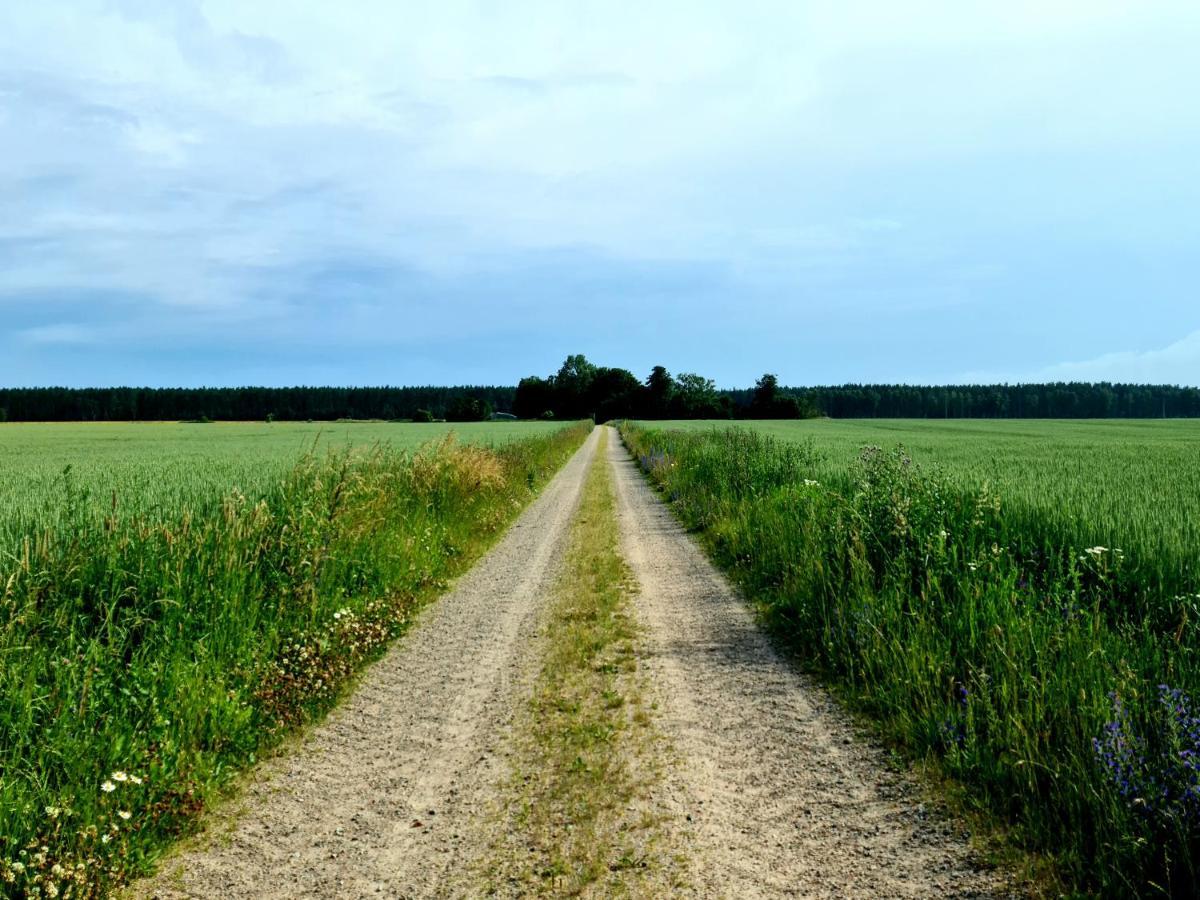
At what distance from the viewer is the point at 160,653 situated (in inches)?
217

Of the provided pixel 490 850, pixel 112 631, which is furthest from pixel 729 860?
pixel 112 631

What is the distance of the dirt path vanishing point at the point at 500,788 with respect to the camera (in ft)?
12.2

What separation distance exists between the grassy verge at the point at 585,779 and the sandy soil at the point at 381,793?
24 centimetres

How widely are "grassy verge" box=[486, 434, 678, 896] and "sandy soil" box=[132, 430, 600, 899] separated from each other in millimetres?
244

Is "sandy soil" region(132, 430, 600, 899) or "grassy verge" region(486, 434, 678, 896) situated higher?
"grassy verge" region(486, 434, 678, 896)

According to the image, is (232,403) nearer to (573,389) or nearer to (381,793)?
(573,389)

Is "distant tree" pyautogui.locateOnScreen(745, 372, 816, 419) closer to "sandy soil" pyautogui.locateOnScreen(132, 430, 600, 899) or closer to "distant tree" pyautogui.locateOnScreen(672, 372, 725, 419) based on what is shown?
"distant tree" pyautogui.locateOnScreen(672, 372, 725, 419)

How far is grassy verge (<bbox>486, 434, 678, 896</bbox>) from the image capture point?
12.1ft

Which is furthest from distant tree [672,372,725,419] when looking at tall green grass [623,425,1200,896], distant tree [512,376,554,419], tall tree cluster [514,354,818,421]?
tall green grass [623,425,1200,896]

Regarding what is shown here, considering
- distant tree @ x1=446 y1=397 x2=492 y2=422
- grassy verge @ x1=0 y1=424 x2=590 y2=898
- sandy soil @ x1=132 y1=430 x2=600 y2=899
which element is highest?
distant tree @ x1=446 y1=397 x2=492 y2=422

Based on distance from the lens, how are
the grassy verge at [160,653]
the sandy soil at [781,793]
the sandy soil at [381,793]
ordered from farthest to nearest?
the grassy verge at [160,653]
the sandy soil at [381,793]
the sandy soil at [781,793]

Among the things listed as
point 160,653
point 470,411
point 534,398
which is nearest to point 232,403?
point 470,411

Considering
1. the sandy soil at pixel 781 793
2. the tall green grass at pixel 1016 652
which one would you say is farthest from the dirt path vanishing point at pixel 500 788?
the tall green grass at pixel 1016 652

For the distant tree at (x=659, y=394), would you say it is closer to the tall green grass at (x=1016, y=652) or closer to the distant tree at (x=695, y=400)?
the distant tree at (x=695, y=400)
